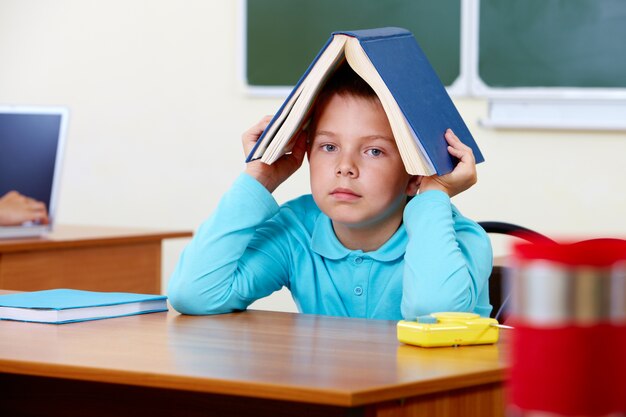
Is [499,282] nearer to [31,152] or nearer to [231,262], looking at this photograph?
[231,262]

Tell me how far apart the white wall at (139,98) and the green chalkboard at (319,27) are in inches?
4.3

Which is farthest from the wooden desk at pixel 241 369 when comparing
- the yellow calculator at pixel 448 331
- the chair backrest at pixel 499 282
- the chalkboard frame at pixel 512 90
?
the chalkboard frame at pixel 512 90

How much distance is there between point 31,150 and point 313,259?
1.55 meters

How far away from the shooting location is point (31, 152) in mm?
2996

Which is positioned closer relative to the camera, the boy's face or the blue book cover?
the blue book cover

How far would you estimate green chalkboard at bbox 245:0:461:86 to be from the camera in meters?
3.76

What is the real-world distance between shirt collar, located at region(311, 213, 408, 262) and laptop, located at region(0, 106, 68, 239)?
149 cm

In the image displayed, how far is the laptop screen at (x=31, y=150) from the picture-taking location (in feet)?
9.60

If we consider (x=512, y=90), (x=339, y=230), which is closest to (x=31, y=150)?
(x=339, y=230)

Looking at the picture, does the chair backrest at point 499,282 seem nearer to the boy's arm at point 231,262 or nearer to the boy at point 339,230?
the boy at point 339,230

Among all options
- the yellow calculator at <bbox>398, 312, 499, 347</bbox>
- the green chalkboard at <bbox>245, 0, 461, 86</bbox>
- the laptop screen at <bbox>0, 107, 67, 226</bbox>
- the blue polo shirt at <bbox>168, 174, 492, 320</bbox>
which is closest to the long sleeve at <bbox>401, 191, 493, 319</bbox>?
the blue polo shirt at <bbox>168, 174, 492, 320</bbox>

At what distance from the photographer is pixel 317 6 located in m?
4.08

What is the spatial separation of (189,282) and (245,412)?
1.15 ft

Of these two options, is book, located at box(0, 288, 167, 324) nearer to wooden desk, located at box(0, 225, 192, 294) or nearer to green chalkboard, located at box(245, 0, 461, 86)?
wooden desk, located at box(0, 225, 192, 294)
